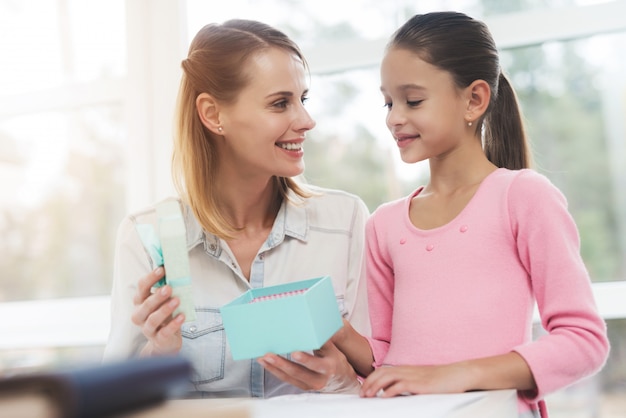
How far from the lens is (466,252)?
3.92 ft

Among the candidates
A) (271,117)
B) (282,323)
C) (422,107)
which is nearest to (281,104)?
(271,117)

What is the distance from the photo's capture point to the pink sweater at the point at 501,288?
1.05 meters

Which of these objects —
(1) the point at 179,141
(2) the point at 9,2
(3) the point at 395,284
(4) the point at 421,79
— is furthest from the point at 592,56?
(2) the point at 9,2

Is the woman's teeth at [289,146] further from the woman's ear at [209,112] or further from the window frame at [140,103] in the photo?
the window frame at [140,103]

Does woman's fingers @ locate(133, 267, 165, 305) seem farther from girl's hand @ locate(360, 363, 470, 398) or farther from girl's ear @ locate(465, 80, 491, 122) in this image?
girl's ear @ locate(465, 80, 491, 122)

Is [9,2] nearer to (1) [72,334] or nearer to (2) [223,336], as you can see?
(1) [72,334]

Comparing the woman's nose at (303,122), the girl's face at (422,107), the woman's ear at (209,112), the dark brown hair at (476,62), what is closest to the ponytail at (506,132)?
the dark brown hair at (476,62)

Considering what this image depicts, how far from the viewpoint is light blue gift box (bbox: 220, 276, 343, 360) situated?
0.99 meters

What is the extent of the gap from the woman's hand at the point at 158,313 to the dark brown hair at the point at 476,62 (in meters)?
0.60

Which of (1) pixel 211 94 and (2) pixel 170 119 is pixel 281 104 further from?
(2) pixel 170 119

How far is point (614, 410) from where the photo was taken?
1.77 m

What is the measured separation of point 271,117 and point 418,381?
0.69 meters

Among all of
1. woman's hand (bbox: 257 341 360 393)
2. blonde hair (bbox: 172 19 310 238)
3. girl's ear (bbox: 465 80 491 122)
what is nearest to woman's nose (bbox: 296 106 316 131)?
blonde hair (bbox: 172 19 310 238)

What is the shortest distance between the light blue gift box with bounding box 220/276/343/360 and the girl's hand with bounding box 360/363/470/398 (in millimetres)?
101
